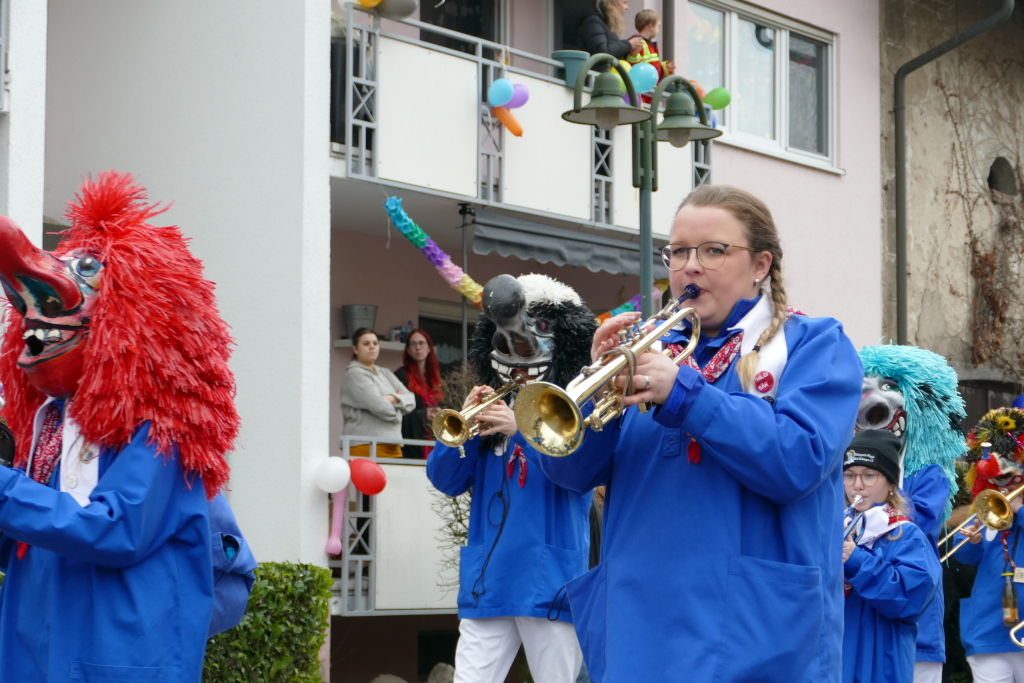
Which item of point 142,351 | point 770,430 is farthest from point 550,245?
point 770,430

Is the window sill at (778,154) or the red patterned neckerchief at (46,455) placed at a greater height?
the window sill at (778,154)

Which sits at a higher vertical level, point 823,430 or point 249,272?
point 249,272

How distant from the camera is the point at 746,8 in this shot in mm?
14023

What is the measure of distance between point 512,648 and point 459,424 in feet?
3.16

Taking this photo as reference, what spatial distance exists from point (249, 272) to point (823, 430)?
732 centimetres

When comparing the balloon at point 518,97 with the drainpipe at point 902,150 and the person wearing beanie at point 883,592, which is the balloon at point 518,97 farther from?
the drainpipe at point 902,150

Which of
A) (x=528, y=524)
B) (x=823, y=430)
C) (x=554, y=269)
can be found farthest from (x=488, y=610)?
(x=554, y=269)

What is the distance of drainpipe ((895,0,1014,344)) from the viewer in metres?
14.9

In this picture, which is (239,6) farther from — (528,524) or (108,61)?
(528,524)

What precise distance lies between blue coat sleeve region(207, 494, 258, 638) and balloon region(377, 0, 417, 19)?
6.78 m

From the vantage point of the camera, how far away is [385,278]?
496 inches

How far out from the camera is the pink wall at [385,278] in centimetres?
1221

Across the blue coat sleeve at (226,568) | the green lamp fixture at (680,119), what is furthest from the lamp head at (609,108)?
the blue coat sleeve at (226,568)

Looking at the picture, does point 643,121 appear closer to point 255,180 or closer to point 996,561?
point 255,180
